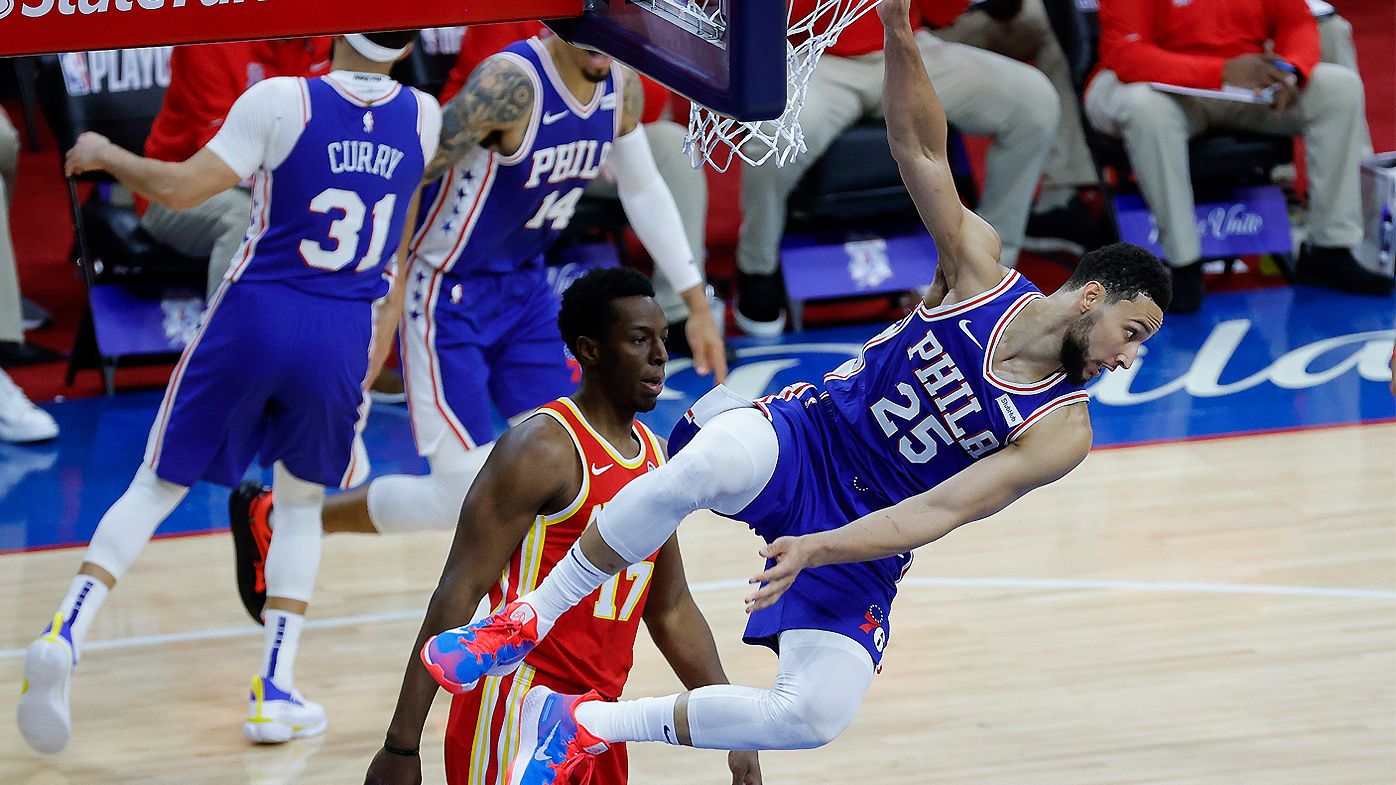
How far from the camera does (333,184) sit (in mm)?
4773

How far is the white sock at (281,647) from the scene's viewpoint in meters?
4.87

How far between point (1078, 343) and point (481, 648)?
1.37 metres

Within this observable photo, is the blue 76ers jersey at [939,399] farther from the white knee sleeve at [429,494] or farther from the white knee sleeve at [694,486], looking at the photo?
the white knee sleeve at [429,494]

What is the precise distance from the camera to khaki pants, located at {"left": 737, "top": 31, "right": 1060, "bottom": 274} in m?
8.41

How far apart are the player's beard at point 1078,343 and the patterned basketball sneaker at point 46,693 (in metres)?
2.62

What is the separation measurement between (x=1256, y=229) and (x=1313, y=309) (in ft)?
1.80

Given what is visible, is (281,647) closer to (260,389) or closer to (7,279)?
(260,389)

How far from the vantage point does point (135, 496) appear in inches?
189

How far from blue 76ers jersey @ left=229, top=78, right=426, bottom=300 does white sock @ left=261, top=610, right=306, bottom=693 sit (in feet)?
2.94

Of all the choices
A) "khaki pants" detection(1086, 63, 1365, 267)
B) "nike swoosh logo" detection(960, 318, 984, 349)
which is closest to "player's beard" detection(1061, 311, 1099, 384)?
"nike swoosh logo" detection(960, 318, 984, 349)

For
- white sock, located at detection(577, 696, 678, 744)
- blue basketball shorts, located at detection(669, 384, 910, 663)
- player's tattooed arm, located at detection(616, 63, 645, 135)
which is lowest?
white sock, located at detection(577, 696, 678, 744)

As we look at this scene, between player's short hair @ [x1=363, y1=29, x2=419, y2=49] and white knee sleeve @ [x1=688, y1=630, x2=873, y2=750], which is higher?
player's short hair @ [x1=363, y1=29, x2=419, y2=49]

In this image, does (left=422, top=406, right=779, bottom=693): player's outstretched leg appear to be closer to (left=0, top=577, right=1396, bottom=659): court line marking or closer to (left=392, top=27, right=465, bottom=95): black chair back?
(left=0, top=577, right=1396, bottom=659): court line marking

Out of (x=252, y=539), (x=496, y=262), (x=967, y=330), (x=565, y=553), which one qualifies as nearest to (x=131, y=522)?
(x=252, y=539)
